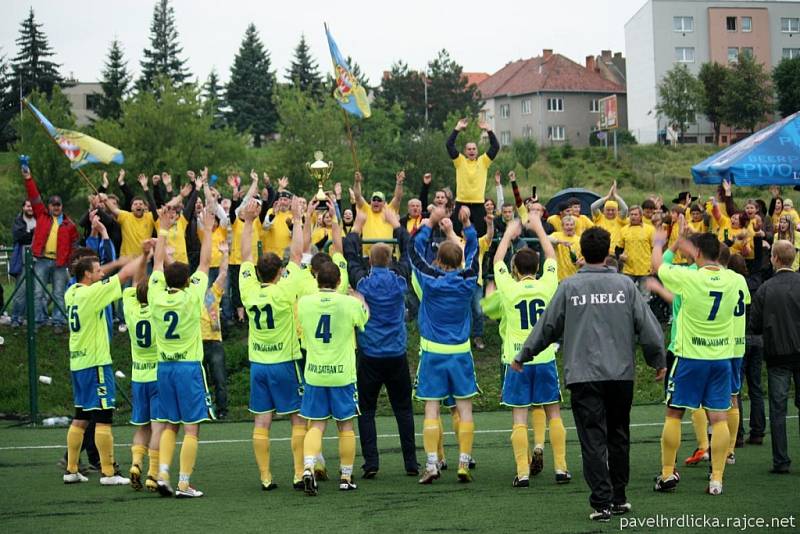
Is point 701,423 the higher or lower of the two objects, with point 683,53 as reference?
lower

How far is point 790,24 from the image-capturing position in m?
95.8

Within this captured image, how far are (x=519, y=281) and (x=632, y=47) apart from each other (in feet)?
291

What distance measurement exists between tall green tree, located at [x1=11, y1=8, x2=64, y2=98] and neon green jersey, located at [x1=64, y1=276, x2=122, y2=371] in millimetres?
74621

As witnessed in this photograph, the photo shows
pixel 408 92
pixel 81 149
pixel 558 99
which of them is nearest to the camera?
pixel 81 149

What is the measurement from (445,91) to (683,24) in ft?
71.0

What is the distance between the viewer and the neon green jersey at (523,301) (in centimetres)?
1070

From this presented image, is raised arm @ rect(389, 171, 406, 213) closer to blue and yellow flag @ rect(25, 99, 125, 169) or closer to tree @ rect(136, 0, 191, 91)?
blue and yellow flag @ rect(25, 99, 125, 169)

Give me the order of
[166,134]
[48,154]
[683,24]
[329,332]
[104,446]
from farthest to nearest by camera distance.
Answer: [683,24]
[166,134]
[48,154]
[104,446]
[329,332]

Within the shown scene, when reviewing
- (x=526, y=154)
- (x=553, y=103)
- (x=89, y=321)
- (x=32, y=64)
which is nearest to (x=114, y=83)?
(x=32, y=64)

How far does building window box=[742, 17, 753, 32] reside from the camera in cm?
9312

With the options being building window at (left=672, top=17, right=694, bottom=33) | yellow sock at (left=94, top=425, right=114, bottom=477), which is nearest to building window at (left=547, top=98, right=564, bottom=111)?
building window at (left=672, top=17, right=694, bottom=33)

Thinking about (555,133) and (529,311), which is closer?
(529,311)

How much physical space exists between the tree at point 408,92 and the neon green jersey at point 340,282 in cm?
7446

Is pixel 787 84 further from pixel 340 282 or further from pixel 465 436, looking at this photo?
pixel 340 282
